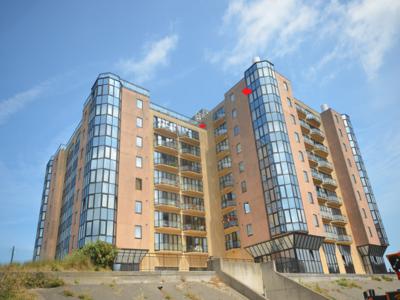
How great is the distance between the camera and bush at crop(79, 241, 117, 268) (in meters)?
25.8

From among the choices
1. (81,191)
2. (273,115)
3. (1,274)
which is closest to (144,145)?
(81,191)

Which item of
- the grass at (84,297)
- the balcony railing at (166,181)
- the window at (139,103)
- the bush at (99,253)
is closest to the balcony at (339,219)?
the balcony railing at (166,181)

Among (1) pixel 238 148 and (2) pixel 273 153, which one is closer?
(2) pixel 273 153

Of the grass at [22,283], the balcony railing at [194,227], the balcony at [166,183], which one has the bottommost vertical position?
the grass at [22,283]

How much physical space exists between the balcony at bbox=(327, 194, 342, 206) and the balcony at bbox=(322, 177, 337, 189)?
58.4 inches

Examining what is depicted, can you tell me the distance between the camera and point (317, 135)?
59.6m

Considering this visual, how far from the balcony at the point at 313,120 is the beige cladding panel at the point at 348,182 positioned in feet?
6.71

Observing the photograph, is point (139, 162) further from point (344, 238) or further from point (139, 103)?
point (344, 238)

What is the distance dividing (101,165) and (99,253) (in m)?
17.7

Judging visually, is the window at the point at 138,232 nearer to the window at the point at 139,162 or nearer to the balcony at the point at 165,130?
the window at the point at 139,162

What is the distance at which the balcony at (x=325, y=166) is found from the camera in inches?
2198

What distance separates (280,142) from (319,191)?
39.9ft

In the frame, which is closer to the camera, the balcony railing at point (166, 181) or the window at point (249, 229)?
the window at point (249, 229)

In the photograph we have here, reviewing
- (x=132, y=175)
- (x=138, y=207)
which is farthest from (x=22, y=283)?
(x=132, y=175)
